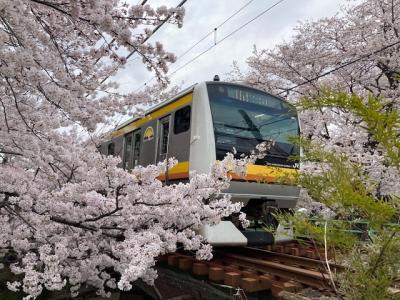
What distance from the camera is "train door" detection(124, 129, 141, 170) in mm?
8570

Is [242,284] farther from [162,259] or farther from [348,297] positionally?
[348,297]

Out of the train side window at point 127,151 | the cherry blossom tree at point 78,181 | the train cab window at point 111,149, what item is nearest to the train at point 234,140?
the train side window at point 127,151

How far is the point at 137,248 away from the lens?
3.07m

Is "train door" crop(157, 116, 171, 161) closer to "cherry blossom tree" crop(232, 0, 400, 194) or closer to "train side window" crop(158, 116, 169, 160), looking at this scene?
"train side window" crop(158, 116, 169, 160)

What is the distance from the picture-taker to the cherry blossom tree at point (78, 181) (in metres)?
3.07

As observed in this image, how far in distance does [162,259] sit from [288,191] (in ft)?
8.53

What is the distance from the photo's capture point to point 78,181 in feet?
13.5

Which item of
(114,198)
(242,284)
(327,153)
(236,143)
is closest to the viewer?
(327,153)

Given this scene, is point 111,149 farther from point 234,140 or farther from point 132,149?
point 234,140

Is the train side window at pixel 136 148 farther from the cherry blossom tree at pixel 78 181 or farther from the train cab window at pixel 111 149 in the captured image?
the cherry blossom tree at pixel 78 181

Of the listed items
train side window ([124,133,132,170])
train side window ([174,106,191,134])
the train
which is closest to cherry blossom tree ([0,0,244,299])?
the train

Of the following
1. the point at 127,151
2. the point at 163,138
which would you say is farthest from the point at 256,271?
the point at 127,151

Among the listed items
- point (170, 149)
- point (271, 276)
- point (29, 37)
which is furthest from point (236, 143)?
point (29, 37)

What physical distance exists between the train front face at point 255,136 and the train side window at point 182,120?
1.75 ft
